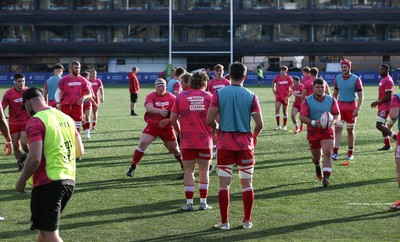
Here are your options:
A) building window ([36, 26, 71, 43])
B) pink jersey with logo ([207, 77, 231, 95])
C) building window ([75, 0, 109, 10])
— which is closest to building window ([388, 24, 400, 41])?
building window ([75, 0, 109, 10])

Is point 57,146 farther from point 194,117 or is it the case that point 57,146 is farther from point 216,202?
point 216,202

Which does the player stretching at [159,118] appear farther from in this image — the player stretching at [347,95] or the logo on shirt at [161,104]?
the player stretching at [347,95]

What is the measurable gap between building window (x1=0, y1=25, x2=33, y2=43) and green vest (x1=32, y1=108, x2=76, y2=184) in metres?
71.7

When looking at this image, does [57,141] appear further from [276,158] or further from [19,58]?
[19,58]

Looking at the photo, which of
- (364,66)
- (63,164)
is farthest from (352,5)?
(63,164)

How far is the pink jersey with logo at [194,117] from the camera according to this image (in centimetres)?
1098

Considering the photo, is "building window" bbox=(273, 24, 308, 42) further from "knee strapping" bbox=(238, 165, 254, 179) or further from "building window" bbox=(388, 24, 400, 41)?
"knee strapping" bbox=(238, 165, 254, 179)

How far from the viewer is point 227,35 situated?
7538 centimetres

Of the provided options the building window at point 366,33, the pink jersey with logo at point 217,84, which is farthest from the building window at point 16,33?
the pink jersey with logo at point 217,84

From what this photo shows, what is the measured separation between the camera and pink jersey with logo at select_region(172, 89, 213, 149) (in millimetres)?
10984

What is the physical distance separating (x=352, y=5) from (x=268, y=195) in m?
66.1

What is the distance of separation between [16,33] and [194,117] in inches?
2730

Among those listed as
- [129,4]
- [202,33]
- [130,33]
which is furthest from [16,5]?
[202,33]

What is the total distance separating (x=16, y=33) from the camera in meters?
77.1
